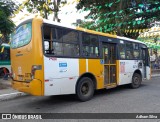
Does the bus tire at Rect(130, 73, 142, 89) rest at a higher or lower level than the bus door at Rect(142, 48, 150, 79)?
lower

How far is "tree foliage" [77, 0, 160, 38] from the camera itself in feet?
55.1

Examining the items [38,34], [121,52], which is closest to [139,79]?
[121,52]

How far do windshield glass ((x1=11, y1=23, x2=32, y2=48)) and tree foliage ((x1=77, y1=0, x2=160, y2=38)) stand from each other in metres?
9.54

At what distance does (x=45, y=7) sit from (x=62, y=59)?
26.8 feet

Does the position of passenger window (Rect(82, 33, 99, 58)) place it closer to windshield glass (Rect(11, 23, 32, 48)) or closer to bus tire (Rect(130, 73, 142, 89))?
windshield glass (Rect(11, 23, 32, 48))

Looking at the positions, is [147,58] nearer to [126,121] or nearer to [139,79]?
[139,79]

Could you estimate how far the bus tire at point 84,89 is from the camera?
26.6ft

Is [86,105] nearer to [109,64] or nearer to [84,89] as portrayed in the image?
[84,89]

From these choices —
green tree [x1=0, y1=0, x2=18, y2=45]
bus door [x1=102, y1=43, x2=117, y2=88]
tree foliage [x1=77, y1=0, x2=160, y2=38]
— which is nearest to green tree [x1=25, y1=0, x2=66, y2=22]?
green tree [x1=0, y1=0, x2=18, y2=45]

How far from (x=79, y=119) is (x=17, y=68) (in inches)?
124

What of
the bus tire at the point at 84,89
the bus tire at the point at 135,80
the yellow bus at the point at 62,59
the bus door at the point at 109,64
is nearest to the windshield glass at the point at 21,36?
the yellow bus at the point at 62,59

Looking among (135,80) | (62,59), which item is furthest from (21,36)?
(135,80)

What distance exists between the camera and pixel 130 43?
36.8 feet

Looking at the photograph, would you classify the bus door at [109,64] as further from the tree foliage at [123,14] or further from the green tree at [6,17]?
the tree foliage at [123,14]
